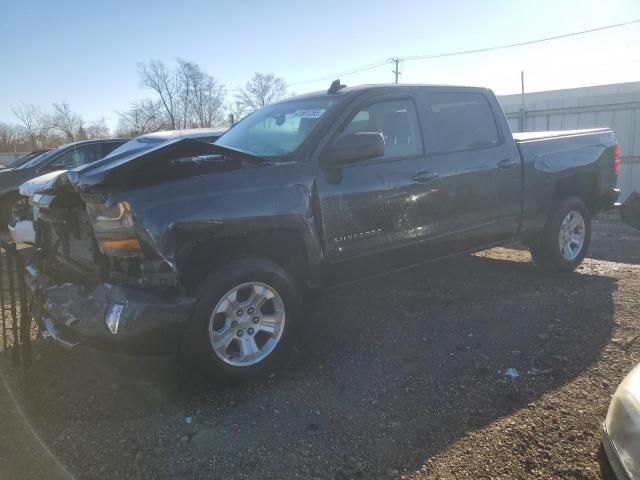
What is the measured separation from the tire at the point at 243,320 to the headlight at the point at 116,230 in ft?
1.59

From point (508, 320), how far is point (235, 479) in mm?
2823

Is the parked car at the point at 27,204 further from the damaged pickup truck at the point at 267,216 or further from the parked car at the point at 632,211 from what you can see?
the parked car at the point at 632,211

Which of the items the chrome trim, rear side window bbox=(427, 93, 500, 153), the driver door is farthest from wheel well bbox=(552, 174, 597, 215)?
the chrome trim

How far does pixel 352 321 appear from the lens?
453 cm

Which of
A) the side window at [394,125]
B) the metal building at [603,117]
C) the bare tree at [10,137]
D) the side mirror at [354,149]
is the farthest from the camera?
the bare tree at [10,137]

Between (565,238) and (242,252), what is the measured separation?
13.1ft

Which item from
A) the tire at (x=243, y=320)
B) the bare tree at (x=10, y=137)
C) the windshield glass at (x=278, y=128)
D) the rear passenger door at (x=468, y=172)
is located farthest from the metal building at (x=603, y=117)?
the bare tree at (x=10, y=137)

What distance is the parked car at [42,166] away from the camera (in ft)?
29.9

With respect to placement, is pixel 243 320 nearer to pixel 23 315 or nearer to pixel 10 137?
pixel 23 315

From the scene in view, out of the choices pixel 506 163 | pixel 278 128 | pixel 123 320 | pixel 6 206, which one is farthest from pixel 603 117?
pixel 6 206

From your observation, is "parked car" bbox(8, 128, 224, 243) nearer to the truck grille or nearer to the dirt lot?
the truck grille

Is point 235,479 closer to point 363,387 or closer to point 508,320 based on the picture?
point 363,387

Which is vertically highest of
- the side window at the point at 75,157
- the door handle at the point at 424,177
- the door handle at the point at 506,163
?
the side window at the point at 75,157

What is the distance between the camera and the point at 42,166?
9.08 m
